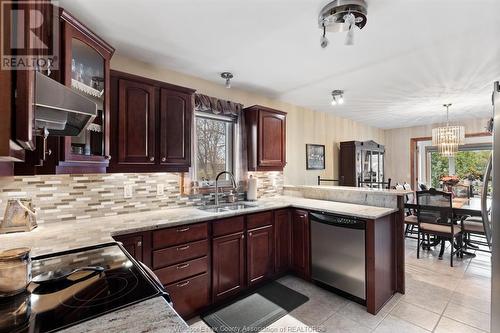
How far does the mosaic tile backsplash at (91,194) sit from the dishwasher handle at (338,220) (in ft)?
4.63

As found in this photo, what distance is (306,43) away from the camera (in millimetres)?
2121

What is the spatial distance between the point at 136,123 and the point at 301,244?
7.36 ft

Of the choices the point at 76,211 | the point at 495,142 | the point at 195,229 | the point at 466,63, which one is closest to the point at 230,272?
the point at 195,229

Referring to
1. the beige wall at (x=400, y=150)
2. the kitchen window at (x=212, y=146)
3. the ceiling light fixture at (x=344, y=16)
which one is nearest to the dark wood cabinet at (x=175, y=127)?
the kitchen window at (x=212, y=146)

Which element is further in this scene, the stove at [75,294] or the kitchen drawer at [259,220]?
the kitchen drawer at [259,220]

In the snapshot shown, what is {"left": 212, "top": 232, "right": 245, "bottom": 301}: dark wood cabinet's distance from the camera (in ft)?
7.34

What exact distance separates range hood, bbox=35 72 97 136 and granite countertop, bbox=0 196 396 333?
72cm

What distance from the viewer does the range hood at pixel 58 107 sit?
2.79ft

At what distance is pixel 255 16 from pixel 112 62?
1.51 m

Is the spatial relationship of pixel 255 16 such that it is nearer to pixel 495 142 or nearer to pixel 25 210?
pixel 495 142

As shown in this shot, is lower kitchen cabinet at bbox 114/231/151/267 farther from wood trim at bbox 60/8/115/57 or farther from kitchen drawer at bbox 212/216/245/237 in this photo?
wood trim at bbox 60/8/115/57

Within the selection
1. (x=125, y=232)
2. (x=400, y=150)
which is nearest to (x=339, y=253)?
(x=125, y=232)

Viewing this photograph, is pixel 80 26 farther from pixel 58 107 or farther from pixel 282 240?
pixel 282 240

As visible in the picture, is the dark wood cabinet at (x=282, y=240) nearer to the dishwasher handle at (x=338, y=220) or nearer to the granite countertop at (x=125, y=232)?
the granite countertop at (x=125, y=232)
